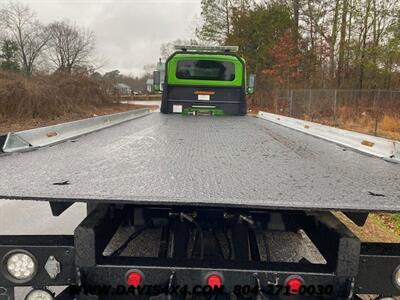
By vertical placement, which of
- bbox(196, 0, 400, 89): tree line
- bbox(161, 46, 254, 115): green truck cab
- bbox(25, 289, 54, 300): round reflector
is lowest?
bbox(25, 289, 54, 300): round reflector

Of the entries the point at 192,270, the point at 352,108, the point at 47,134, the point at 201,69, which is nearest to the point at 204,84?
the point at 201,69

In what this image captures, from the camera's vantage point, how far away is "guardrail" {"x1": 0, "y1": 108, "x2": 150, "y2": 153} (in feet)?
8.67

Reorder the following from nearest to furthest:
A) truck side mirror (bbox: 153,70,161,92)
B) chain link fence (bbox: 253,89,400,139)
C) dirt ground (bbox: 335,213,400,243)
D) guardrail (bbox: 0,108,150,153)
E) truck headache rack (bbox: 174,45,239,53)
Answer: guardrail (bbox: 0,108,150,153) < dirt ground (bbox: 335,213,400,243) < truck side mirror (bbox: 153,70,161,92) < truck headache rack (bbox: 174,45,239,53) < chain link fence (bbox: 253,89,400,139)

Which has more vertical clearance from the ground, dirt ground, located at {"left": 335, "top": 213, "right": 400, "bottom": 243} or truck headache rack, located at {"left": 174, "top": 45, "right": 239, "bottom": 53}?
truck headache rack, located at {"left": 174, "top": 45, "right": 239, "bottom": 53}

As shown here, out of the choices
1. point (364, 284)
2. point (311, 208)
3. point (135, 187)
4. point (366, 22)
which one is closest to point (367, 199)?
point (311, 208)

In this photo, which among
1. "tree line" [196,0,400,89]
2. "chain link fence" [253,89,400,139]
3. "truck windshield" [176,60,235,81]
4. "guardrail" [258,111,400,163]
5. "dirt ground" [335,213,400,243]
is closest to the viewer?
"guardrail" [258,111,400,163]

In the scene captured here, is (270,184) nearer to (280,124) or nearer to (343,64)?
(280,124)

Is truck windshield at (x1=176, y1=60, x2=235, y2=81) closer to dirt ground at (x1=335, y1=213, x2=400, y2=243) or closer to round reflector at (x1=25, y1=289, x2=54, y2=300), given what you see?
dirt ground at (x1=335, y1=213, x2=400, y2=243)

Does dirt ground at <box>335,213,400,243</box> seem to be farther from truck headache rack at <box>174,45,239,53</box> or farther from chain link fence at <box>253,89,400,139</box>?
chain link fence at <box>253,89,400,139</box>

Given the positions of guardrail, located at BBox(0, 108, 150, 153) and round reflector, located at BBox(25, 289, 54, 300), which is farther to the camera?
guardrail, located at BBox(0, 108, 150, 153)

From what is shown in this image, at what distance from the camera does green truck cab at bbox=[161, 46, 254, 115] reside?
834cm

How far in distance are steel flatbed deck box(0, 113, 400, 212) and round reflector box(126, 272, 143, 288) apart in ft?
1.27

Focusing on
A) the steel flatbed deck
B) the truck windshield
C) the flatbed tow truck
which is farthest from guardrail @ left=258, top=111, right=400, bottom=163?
the truck windshield

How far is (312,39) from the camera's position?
24.9 m
